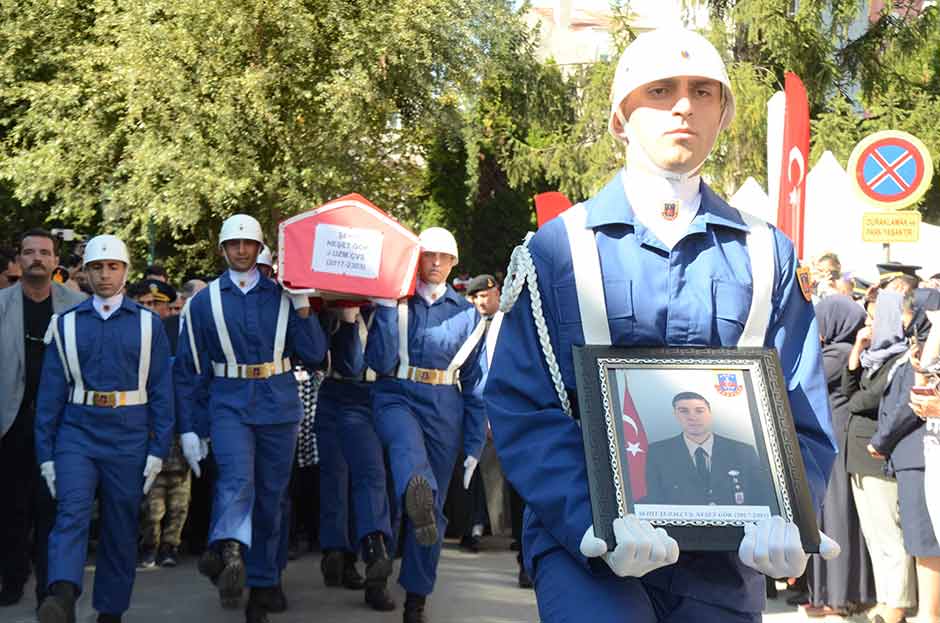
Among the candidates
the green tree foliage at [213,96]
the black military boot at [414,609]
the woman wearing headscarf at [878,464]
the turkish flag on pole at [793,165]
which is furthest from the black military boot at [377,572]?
the green tree foliage at [213,96]

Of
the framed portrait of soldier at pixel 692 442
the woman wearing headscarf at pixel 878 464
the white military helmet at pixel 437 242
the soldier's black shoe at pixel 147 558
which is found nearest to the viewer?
the framed portrait of soldier at pixel 692 442

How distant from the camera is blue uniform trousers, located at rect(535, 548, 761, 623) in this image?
3170 mm

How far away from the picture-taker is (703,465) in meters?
3.17

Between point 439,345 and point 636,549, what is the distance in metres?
6.13

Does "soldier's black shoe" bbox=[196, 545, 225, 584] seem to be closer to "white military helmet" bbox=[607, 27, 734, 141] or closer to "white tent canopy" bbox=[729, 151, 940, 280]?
"white military helmet" bbox=[607, 27, 734, 141]

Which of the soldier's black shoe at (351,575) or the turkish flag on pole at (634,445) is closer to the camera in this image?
the turkish flag on pole at (634,445)

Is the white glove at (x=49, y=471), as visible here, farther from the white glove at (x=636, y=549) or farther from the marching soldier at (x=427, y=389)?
the white glove at (x=636, y=549)

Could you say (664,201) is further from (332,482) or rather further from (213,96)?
(213,96)

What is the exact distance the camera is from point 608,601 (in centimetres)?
317

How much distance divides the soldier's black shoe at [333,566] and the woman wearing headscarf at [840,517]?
3094 millimetres

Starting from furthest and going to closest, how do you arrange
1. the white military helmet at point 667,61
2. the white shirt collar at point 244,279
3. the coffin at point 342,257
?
the white shirt collar at point 244,279
the coffin at point 342,257
the white military helmet at point 667,61

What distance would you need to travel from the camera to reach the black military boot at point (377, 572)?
8.77 meters

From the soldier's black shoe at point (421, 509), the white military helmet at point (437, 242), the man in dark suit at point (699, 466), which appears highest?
the white military helmet at point (437, 242)

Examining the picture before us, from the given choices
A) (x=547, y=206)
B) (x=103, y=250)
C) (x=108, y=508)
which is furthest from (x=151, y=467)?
(x=547, y=206)
